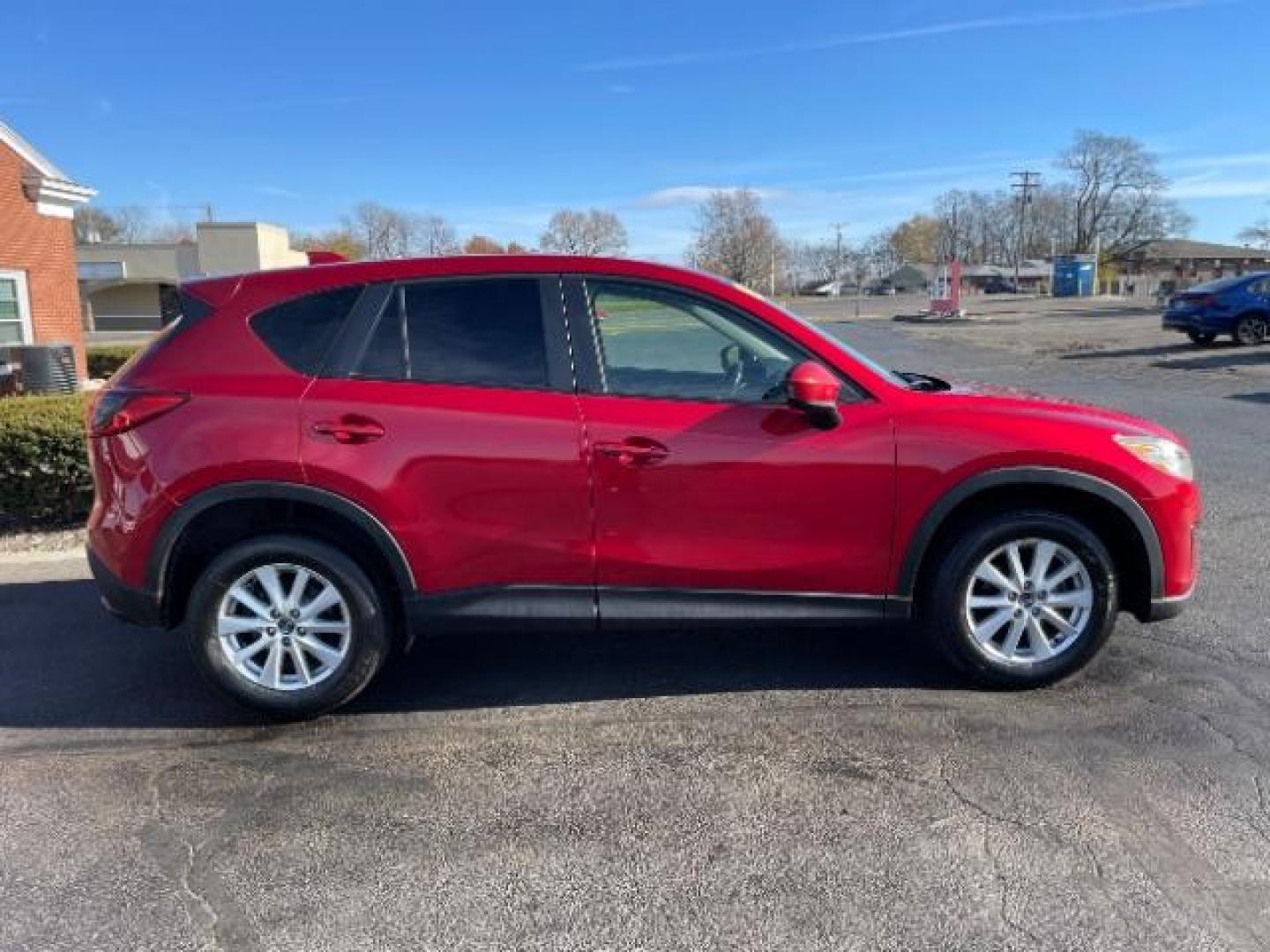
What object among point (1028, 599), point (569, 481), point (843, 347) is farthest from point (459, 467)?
point (1028, 599)

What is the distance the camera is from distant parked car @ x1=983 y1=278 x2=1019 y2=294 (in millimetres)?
105294

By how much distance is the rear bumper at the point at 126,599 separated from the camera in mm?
3654

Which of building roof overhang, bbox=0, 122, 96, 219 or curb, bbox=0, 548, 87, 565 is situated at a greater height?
building roof overhang, bbox=0, 122, 96, 219

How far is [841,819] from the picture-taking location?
117 inches

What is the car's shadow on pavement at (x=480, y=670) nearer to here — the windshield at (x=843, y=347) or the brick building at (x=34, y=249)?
the windshield at (x=843, y=347)

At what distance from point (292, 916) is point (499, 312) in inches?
87.7

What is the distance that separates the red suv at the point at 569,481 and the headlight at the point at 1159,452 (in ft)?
0.04

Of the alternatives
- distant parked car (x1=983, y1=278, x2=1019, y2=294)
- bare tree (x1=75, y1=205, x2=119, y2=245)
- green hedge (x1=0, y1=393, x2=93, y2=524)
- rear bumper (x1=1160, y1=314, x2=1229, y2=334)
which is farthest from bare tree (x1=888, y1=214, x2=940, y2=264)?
green hedge (x1=0, y1=393, x2=93, y2=524)

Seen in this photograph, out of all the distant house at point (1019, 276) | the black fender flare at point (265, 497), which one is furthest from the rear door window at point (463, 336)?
the distant house at point (1019, 276)

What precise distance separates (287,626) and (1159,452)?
354 centimetres

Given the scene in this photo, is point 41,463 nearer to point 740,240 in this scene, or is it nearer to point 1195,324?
point 1195,324

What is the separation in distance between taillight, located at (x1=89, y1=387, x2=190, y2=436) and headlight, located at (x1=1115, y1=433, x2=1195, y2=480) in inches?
145

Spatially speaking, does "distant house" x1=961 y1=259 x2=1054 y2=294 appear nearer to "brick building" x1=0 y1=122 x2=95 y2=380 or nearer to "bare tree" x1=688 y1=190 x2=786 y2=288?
"bare tree" x1=688 y1=190 x2=786 y2=288

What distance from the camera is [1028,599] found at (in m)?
3.76
